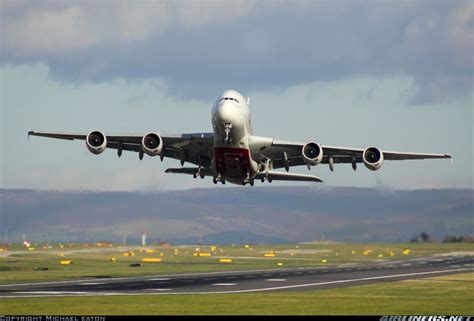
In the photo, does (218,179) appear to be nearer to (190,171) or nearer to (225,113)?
(190,171)

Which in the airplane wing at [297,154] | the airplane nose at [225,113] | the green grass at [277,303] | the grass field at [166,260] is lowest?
the green grass at [277,303]

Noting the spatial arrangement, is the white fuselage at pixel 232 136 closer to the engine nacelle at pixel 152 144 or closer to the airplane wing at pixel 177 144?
the airplane wing at pixel 177 144

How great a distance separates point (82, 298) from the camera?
60.3 metres

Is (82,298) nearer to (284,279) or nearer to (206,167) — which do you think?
(206,167)

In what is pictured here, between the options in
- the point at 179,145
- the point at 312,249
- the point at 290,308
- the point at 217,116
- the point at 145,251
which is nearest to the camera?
the point at 290,308

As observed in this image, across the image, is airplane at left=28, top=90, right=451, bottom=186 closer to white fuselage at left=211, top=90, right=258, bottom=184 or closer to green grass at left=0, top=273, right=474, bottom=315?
white fuselage at left=211, top=90, right=258, bottom=184

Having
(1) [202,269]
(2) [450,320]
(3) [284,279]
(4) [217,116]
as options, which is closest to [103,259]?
(1) [202,269]

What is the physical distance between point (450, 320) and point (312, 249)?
340 ft

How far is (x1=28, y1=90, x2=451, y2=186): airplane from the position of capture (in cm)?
6109

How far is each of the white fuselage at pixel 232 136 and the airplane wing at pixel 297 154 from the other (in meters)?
1.38

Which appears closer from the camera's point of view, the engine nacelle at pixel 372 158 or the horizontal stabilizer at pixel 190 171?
the engine nacelle at pixel 372 158

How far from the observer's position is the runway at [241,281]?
66625 millimetres

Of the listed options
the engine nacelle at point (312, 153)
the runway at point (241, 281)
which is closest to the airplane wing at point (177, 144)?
the engine nacelle at point (312, 153)

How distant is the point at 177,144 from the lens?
6569cm
